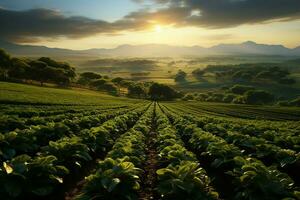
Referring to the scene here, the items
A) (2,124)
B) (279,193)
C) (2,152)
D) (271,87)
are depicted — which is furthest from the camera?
(271,87)

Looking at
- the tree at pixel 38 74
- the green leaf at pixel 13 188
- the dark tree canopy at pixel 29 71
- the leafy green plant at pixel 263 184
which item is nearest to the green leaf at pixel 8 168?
the green leaf at pixel 13 188

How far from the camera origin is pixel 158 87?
157625mm

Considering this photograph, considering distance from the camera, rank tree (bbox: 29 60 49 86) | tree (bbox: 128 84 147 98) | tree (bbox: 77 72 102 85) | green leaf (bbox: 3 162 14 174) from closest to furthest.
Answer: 1. green leaf (bbox: 3 162 14 174)
2. tree (bbox: 29 60 49 86)
3. tree (bbox: 128 84 147 98)
4. tree (bbox: 77 72 102 85)

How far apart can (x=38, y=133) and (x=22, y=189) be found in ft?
24.4

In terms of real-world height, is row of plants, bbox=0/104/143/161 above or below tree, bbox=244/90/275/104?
above

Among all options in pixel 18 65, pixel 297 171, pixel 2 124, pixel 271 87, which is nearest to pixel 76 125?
pixel 2 124

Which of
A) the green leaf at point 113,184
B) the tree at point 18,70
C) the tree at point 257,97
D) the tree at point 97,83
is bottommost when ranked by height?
the tree at point 257,97

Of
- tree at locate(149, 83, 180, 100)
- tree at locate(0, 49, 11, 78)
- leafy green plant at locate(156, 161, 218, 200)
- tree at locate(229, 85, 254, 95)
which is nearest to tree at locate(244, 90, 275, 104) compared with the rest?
tree at locate(229, 85, 254, 95)

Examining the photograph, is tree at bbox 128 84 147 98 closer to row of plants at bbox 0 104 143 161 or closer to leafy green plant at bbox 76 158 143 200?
row of plants at bbox 0 104 143 161

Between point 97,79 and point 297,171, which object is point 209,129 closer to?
point 297,171

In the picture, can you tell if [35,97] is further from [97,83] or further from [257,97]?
[257,97]

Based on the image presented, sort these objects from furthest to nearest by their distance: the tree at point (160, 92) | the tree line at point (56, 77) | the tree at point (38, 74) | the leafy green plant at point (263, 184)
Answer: the tree at point (160, 92) → the tree at point (38, 74) → the tree line at point (56, 77) → the leafy green plant at point (263, 184)

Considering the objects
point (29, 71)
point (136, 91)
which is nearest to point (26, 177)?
point (29, 71)

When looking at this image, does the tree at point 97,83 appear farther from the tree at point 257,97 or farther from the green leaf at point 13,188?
the green leaf at point 13,188
